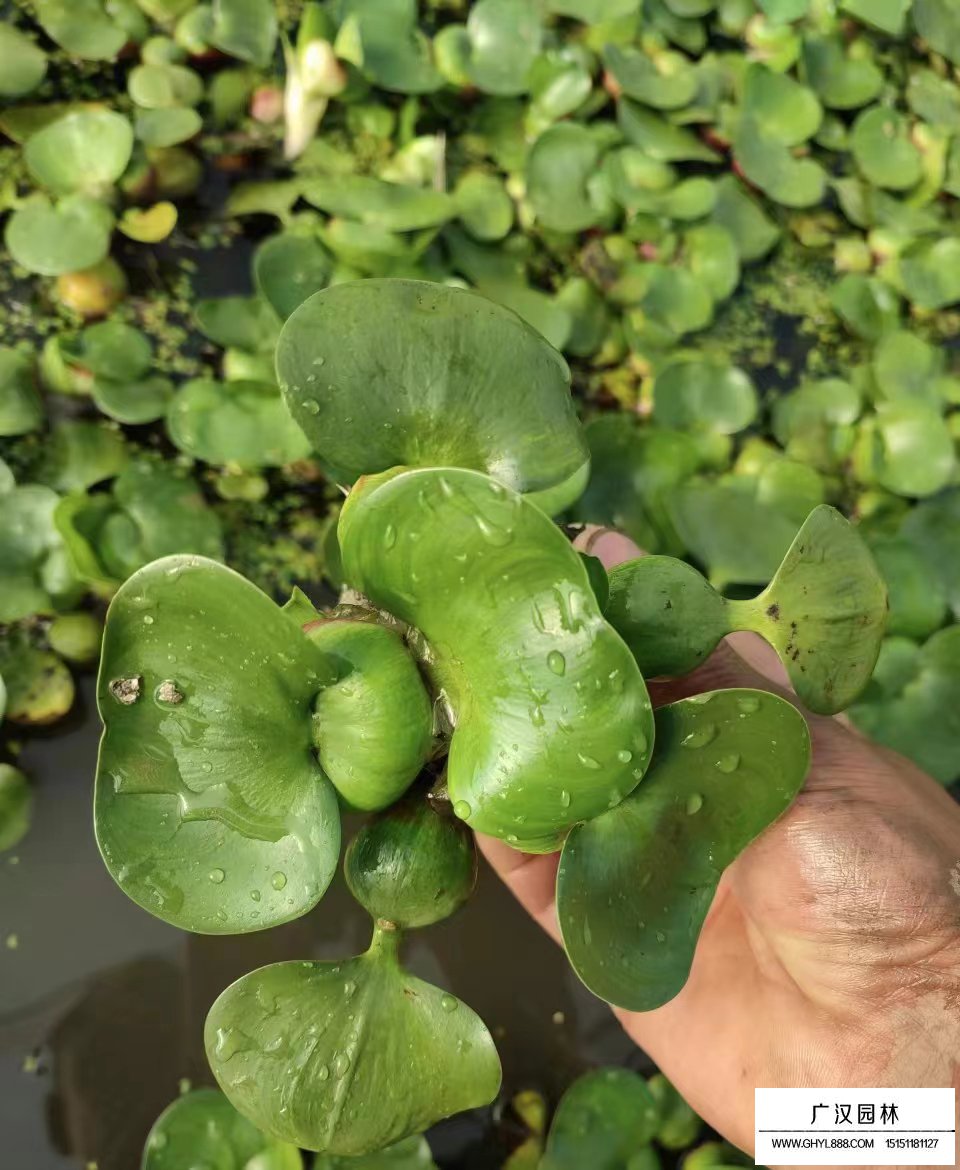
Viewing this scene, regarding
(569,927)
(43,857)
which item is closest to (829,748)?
(569,927)

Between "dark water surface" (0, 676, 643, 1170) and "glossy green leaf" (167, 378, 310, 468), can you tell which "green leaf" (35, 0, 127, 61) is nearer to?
"glossy green leaf" (167, 378, 310, 468)

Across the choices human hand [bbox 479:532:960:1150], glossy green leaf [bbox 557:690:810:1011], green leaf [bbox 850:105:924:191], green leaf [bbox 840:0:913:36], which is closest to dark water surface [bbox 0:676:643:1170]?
human hand [bbox 479:532:960:1150]

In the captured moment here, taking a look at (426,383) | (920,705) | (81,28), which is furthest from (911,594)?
(81,28)

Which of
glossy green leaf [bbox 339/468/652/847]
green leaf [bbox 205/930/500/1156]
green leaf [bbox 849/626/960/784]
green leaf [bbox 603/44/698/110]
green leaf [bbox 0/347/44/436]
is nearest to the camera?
glossy green leaf [bbox 339/468/652/847]

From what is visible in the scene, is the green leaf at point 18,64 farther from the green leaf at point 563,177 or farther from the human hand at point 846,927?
the human hand at point 846,927

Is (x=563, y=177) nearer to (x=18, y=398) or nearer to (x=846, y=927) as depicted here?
(x=18, y=398)

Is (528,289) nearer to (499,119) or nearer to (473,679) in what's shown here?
(499,119)
